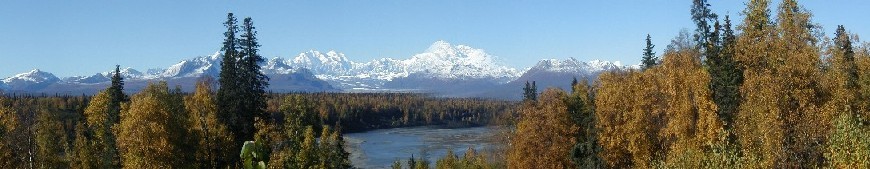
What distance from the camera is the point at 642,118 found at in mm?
35500

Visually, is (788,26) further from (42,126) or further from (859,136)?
(42,126)

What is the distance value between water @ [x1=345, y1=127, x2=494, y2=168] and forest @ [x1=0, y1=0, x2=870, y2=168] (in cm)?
5584

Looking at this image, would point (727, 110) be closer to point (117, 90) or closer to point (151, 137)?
point (151, 137)

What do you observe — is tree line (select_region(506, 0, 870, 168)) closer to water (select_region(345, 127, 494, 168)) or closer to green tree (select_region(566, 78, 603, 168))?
green tree (select_region(566, 78, 603, 168))

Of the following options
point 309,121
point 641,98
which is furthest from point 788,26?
point 309,121

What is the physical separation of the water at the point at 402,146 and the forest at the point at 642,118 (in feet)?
183

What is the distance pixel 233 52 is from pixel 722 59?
30.7 meters

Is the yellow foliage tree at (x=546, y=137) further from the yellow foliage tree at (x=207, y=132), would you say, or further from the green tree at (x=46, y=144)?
the green tree at (x=46, y=144)

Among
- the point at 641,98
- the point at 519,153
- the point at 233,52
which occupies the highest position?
the point at 233,52

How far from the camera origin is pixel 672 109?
32.5 metres

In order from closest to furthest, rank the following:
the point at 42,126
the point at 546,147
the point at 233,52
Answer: the point at 546,147
the point at 233,52
the point at 42,126

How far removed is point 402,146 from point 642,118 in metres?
120

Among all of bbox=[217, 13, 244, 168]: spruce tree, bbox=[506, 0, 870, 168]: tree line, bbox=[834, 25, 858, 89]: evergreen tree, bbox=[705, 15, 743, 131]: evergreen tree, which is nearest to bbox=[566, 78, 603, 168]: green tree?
bbox=[506, 0, 870, 168]: tree line

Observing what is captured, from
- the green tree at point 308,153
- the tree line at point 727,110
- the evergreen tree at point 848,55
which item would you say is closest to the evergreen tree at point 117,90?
the green tree at point 308,153
